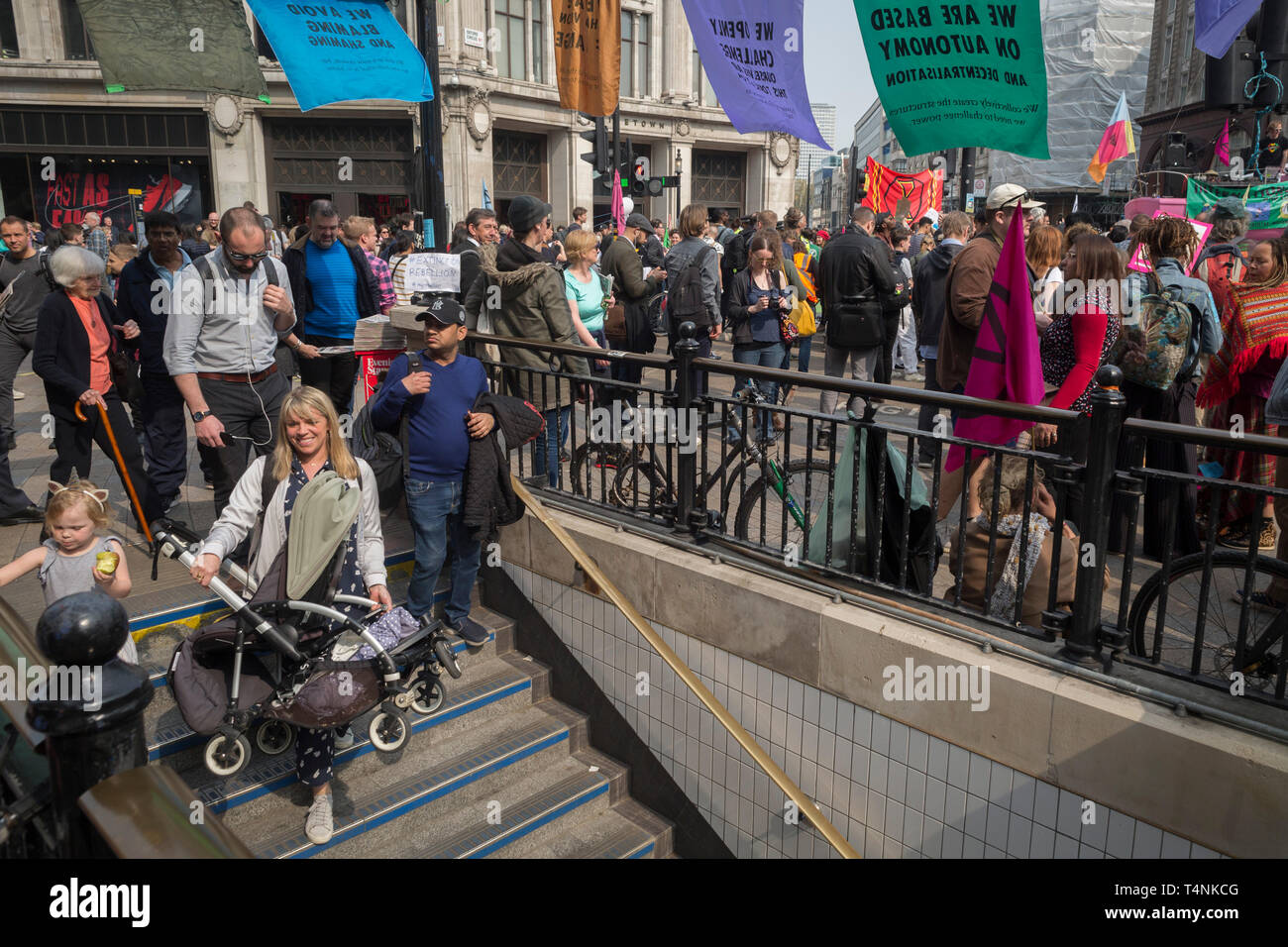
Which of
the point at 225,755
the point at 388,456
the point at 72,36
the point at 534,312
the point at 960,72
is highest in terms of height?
the point at 72,36

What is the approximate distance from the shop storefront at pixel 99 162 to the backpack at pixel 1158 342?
2833 cm

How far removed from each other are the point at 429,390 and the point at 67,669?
3.44 m

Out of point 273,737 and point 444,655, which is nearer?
point 444,655

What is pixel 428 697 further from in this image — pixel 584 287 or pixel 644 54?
pixel 644 54

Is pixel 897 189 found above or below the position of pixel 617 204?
above

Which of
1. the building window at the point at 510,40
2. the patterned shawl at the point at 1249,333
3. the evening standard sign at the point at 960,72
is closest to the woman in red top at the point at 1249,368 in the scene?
the patterned shawl at the point at 1249,333

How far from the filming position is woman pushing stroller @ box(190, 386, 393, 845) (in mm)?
4730

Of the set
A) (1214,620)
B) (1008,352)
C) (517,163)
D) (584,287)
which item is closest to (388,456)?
(584,287)

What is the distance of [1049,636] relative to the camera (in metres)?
4.44

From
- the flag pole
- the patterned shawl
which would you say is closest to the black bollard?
the flag pole

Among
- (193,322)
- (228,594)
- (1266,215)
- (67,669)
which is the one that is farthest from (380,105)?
(67,669)

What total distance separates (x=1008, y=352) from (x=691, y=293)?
16.5ft

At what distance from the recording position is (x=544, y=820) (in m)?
5.75

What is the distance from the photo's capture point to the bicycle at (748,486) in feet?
19.0
